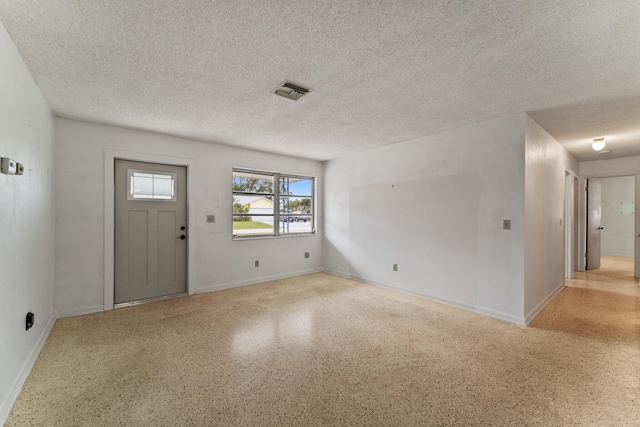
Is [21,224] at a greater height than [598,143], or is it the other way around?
[598,143]

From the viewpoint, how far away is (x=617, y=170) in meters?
5.64

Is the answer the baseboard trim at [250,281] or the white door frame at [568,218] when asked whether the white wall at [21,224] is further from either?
the white door frame at [568,218]

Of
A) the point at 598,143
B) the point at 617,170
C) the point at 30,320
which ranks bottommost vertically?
the point at 30,320

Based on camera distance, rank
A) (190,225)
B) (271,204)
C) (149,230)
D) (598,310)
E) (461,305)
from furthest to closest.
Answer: (271,204), (190,225), (149,230), (461,305), (598,310)

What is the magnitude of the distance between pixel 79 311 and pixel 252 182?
307 cm

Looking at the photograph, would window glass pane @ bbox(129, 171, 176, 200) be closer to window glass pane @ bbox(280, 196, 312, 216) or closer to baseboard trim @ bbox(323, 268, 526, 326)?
window glass pane @ bbox(280, 196, 312, 216)

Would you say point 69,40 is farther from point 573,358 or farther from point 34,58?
Answer: point 573,358

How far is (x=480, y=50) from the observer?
2.01 m

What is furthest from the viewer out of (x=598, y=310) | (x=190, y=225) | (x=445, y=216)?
(x=190, y=225)

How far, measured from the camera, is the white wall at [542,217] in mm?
3346

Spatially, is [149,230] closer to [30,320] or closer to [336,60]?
[30,320]

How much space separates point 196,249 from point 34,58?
291 cm

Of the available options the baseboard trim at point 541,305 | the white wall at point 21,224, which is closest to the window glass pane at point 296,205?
the white wall at point 21,224

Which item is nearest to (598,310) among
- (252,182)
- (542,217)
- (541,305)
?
(541,305)
